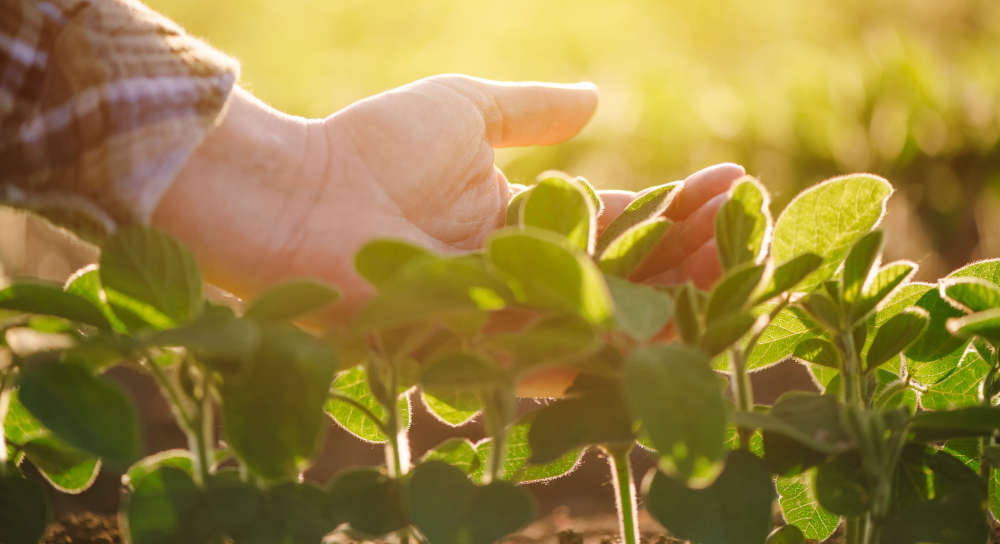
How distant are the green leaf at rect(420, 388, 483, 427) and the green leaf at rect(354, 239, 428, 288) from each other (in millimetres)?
117

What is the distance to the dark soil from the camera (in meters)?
0.92

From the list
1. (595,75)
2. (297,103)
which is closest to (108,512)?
(297,103)

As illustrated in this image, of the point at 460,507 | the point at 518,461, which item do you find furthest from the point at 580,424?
the point at 518,461

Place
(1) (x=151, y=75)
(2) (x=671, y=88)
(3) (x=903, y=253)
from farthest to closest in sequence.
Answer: (2) (x=671, y=88) < (3) (x=903, y=253) < (1) (x=151, y=75)

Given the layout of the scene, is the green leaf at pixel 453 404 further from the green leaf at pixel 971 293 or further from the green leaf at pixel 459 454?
the green leaf at pixel 971 293

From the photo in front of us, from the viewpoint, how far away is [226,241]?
2.54 ft

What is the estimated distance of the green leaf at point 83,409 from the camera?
1.37ft

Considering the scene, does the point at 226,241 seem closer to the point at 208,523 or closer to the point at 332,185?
the point at 332,185

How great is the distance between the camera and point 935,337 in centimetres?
60

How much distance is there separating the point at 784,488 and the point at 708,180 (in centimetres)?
27

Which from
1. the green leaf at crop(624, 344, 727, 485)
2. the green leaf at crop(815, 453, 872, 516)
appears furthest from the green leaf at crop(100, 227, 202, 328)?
the green leaf at crop(815, 453, 872, 516)

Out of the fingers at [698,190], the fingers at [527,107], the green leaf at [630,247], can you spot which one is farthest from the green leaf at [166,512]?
the fingers at [527,107]

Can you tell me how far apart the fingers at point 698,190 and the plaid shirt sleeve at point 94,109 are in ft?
1.28

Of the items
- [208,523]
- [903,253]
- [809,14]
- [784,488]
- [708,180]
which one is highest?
[809,14]
